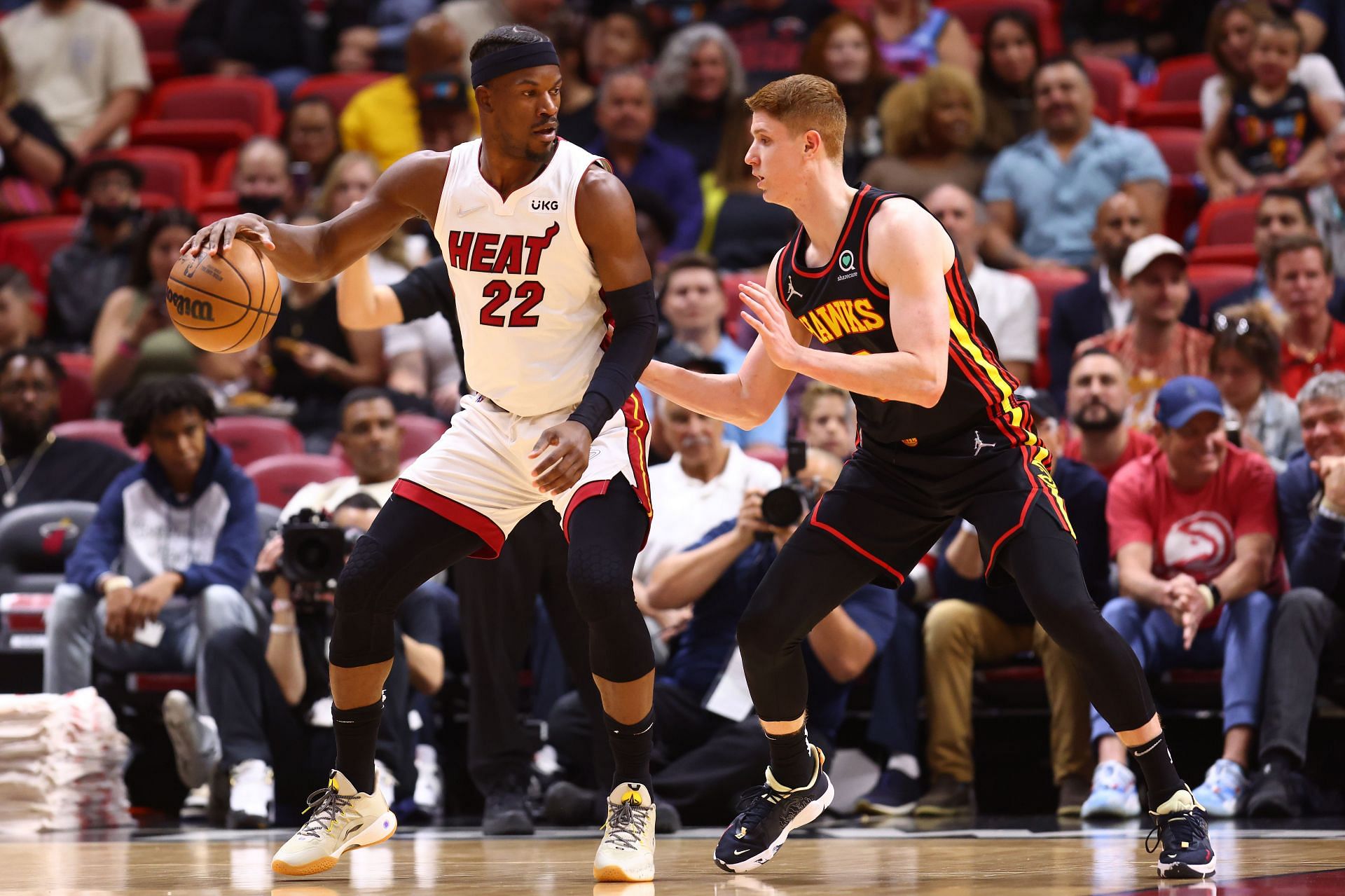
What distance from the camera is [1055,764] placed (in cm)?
590

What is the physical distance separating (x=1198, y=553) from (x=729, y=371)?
249 cm

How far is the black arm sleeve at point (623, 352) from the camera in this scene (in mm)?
3887

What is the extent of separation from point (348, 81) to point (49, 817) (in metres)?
6.31

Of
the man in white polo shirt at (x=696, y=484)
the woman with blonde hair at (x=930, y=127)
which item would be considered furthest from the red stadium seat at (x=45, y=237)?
the man in white polo shirt at (x=696, y=484)

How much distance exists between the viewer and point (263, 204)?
9.34 m

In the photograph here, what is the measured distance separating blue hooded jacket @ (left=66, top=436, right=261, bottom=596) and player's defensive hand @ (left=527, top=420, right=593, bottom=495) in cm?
316

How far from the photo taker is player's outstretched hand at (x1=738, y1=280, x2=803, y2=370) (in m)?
3.82

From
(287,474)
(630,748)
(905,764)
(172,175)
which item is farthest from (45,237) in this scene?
(630,748)

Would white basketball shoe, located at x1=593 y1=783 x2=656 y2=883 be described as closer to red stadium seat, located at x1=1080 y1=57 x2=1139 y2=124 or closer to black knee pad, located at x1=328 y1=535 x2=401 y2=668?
black knee pad, located at x1=328 y1=535 x2=401 y2=668

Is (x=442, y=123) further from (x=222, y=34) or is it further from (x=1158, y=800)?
(x=1158, y=800)

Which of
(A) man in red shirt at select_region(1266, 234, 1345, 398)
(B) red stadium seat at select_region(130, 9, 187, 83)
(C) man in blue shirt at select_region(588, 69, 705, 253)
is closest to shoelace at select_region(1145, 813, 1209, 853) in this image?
(A) man in red shirt at select_region(1266, 234, 1345, 398)

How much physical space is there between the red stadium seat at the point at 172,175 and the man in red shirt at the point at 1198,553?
6.78 meters

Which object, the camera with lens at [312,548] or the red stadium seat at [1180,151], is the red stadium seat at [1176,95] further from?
the camera with lens at [312,548]

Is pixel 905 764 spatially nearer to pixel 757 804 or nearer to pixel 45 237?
pixel 757 804
